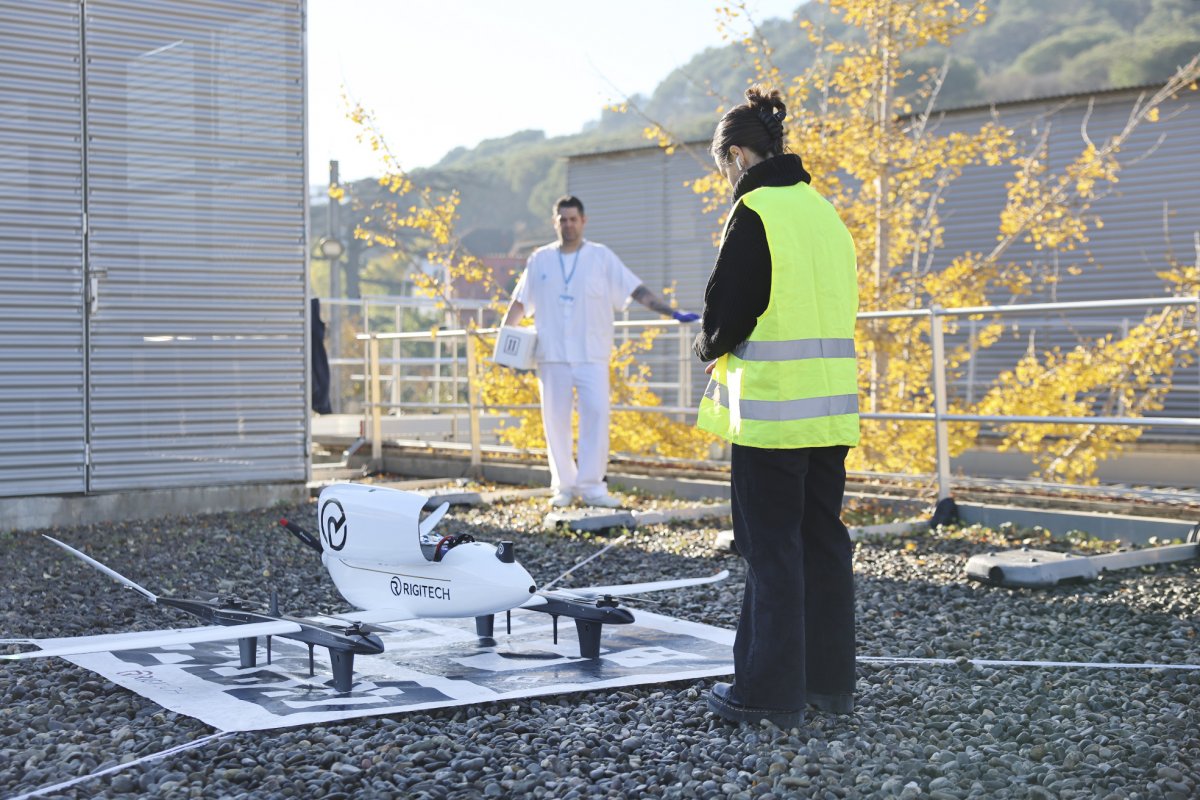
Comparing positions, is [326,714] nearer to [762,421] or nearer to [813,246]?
[762,421]

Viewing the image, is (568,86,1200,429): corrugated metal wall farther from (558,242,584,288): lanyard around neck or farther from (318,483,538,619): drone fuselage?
(318,483,538,619): drone fuselage

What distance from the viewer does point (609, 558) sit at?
6.39 metres

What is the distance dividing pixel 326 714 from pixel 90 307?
5008 millimetres

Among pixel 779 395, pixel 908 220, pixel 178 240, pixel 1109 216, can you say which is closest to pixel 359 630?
pixel 779 395

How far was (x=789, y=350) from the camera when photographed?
3457 millimetres

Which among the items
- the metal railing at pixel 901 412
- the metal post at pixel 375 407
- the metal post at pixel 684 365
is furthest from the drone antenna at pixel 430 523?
the metal post at pixel 684 365

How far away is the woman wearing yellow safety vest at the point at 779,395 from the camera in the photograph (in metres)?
3.43

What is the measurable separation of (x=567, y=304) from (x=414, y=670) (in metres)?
4.08

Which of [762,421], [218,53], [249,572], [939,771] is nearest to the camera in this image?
[939,771]

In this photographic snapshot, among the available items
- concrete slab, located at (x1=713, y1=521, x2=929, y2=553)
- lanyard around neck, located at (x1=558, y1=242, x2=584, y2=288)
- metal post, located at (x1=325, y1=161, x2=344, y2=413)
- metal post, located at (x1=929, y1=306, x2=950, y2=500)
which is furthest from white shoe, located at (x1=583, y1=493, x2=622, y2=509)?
metal post, located at (x1=325, y1=161, x2=344, y2=413)

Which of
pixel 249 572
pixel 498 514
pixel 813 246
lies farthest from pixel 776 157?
pixel 498 514

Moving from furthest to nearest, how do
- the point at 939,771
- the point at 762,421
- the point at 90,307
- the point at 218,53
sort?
the point at 218,53 → the point at 90,307 → the point at 762,421 → the point at 939,771

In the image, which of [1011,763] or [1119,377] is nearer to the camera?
[1011,763]

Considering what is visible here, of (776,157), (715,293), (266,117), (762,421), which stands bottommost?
(762,421)
